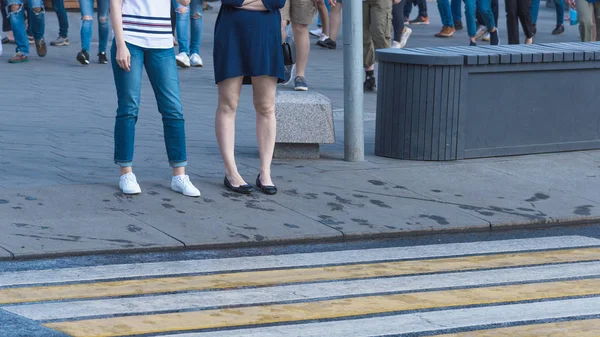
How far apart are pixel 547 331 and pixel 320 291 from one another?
110 centimetres

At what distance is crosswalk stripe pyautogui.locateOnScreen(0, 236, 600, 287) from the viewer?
18.4ft

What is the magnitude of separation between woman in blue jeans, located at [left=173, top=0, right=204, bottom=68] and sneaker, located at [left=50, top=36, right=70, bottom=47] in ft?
7.21

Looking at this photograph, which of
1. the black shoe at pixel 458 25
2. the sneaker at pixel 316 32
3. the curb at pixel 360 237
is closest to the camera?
the curb at pixel 360 237

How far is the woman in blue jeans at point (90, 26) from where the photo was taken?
43.9 feet

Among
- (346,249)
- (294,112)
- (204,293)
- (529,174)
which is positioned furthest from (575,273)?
(294,112)

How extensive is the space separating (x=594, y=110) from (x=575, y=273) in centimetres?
366

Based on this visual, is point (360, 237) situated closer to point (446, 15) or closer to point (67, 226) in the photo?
point (67, 226)

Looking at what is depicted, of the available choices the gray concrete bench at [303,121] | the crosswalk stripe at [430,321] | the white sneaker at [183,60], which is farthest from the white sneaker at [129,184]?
the white sneaker at [183,60]

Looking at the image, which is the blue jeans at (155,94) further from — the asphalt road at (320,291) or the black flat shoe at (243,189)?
the asphalt road at (320,291)

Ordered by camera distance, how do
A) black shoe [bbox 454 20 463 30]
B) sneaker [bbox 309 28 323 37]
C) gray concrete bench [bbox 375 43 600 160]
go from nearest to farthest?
1. gray concrete bench [bbox 375 43 600 160]
2. sneaker [bbox 309 28 323 37]
3. black shoe [bbox 454 20 463 30]

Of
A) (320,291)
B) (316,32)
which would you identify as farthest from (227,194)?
(316,32)

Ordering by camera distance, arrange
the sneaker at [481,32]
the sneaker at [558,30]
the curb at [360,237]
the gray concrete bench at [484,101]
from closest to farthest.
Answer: the curb at [360,237], the gray concrete bench at [484,101], the sneaker at [481,32], the sneaker at [558,30]

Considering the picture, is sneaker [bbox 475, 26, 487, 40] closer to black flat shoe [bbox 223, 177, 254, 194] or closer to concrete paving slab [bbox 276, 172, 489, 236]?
concrete paving slab [bbox 276, 172, 489, 236]

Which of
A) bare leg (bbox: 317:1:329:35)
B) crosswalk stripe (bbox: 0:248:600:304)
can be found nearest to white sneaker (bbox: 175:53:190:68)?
bare leg (bbox: 317:1:329:35)
